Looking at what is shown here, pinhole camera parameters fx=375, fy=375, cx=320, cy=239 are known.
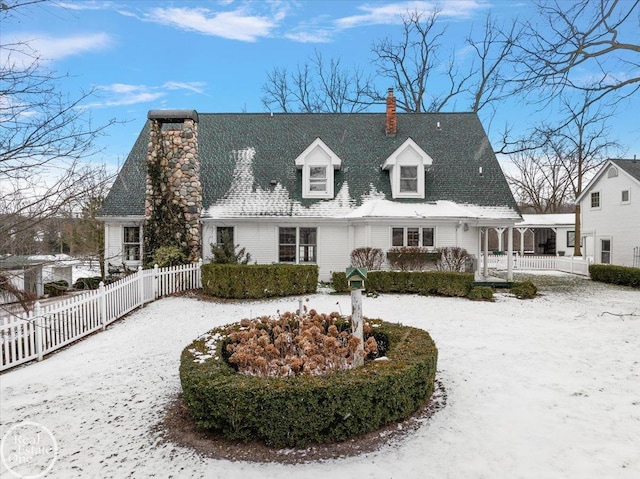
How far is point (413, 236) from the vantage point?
15.1m

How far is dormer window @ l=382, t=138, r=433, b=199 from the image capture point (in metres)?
15.6

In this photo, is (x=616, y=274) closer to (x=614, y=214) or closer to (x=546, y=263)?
(x=614, y=214)

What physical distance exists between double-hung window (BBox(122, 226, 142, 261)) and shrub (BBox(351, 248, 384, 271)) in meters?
8.85

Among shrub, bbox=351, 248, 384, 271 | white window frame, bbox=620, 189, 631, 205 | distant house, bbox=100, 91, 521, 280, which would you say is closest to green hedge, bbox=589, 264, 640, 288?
white window frame, bbox=620, 189, 631, 205

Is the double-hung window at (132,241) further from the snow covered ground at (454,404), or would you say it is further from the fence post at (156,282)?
the snow covered ground at (454,404)

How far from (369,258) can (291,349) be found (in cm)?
907

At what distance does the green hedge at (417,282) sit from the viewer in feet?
41.0

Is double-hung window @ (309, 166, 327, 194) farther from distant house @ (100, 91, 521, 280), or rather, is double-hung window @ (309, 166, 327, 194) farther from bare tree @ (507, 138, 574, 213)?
bare tree @ (507, 138, 574, 213)

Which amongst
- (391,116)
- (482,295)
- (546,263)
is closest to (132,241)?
(391,116)

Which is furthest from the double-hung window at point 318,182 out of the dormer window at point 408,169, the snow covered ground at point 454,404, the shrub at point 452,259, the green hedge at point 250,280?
the snow covered ground at point 454,404

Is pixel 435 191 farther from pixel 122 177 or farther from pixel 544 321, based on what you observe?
pixel 122 177

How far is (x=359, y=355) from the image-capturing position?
16.3ft

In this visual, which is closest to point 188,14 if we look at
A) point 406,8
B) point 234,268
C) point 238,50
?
point 238,50

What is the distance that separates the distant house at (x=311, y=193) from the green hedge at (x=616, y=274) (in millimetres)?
5586
